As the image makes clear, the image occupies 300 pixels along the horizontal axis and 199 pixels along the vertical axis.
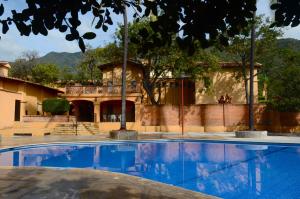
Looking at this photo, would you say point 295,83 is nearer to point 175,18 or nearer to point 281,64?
point 281,64

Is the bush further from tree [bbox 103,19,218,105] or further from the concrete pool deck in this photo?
the concrete pool deck

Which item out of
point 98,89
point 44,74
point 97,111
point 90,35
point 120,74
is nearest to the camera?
point 90,35

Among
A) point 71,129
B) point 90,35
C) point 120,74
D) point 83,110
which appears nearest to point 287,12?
point 90,35

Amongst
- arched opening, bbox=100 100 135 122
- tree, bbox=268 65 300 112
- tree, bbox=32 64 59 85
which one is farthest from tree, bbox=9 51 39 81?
tree, bbox=268 65 300 112

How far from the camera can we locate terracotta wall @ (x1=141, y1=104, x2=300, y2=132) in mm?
31109

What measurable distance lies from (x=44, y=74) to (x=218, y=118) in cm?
2385

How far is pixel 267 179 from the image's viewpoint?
38.3 feet

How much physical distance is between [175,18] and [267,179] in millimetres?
9524

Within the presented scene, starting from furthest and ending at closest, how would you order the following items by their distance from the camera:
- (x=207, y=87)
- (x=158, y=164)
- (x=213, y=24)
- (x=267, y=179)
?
(x=207, y=87) → (x=158, y=164) → (x=267, y=179) → (x=213, y=24)

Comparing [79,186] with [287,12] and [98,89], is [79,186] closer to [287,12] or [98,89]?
[287,12]

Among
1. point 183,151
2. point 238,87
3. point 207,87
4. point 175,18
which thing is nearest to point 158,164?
point 183,151

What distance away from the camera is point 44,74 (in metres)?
45.5

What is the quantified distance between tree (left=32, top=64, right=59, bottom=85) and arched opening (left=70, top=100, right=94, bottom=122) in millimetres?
8362

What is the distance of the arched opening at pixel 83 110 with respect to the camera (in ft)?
118
